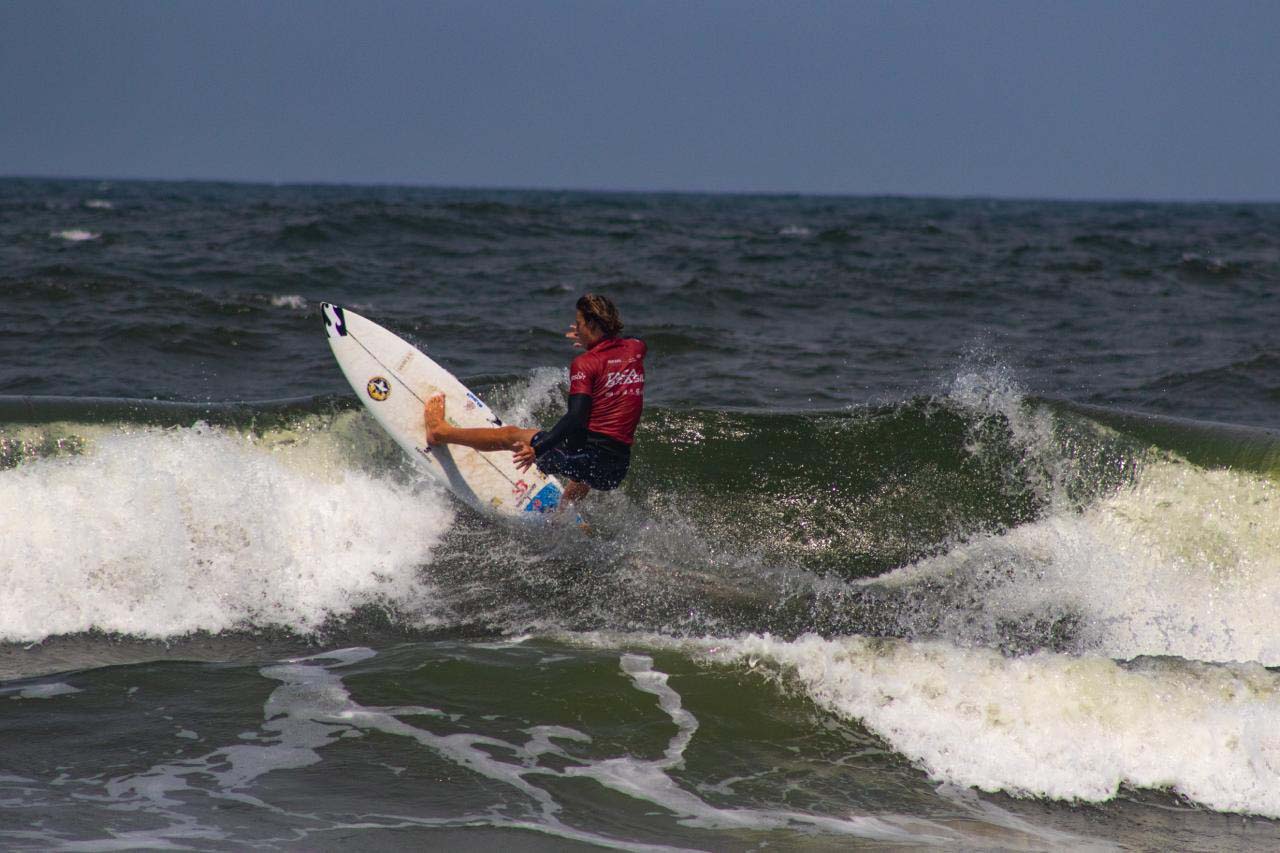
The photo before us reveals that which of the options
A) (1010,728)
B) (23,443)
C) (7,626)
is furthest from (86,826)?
(23,443)

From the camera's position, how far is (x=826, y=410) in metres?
9.46

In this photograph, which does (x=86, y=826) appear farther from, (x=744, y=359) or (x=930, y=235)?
(x=930, y=235)

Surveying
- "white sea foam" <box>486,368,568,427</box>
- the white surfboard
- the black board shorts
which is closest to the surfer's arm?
the black board shorts

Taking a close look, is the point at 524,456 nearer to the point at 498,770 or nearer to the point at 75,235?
the point at 498,770

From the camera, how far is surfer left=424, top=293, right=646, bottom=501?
6805 millimetres

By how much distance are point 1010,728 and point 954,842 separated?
3.23 ft

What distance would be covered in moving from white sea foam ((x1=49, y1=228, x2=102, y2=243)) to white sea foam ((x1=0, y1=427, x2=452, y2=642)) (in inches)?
643

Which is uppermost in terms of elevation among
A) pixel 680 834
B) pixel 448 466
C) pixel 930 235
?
pixel 930 235

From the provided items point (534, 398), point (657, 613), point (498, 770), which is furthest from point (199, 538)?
point (498, 770)

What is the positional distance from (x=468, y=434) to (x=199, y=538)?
177 cm

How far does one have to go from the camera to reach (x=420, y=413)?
8.04 m

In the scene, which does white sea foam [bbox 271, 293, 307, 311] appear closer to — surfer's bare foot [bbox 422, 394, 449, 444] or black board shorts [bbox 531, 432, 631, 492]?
surfer's bare foot [bbox 422, 394, 449, 444]

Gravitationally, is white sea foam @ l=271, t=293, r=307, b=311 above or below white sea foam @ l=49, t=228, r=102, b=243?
below

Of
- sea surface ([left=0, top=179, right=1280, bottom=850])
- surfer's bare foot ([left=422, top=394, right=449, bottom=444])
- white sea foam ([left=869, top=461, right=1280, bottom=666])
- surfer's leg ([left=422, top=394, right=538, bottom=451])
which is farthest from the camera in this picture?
surfer's bare foot ([left=422, top=394, right=449, bottom=444])
